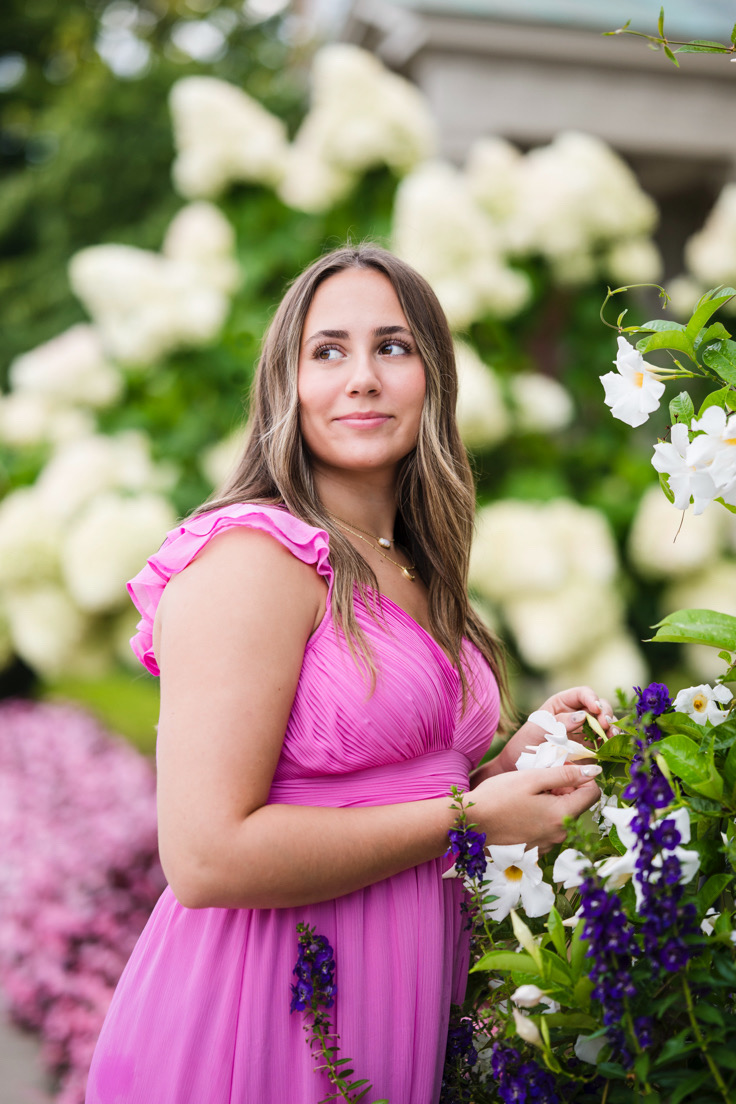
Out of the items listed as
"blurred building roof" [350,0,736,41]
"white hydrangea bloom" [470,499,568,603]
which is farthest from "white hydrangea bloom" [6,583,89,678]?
"blurred building roof" [350,0,736,41]

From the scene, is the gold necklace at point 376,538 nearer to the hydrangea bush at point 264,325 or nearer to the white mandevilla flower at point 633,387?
the white mandevilla flower at point 633,387

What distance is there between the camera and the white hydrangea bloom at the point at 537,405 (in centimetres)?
395

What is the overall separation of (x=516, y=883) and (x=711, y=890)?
0.29 meters

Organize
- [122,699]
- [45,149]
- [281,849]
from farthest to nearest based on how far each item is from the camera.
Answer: [45,149]
[122,699]
[281,849]

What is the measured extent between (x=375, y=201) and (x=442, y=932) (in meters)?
3.60

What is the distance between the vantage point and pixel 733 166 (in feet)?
19.4

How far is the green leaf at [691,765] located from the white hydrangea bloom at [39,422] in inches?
156

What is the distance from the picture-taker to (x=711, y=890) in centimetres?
100

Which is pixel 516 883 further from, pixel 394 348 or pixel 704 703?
pixel 394 348

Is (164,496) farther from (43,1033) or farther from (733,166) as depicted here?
(733,166)

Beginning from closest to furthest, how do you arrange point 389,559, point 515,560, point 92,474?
point 389,559
point 515,560
point 92,474

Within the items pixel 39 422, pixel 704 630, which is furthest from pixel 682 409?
pixel 39 422

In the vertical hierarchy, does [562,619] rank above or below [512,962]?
above

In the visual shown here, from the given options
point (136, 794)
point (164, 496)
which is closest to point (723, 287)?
point (164, 496)
